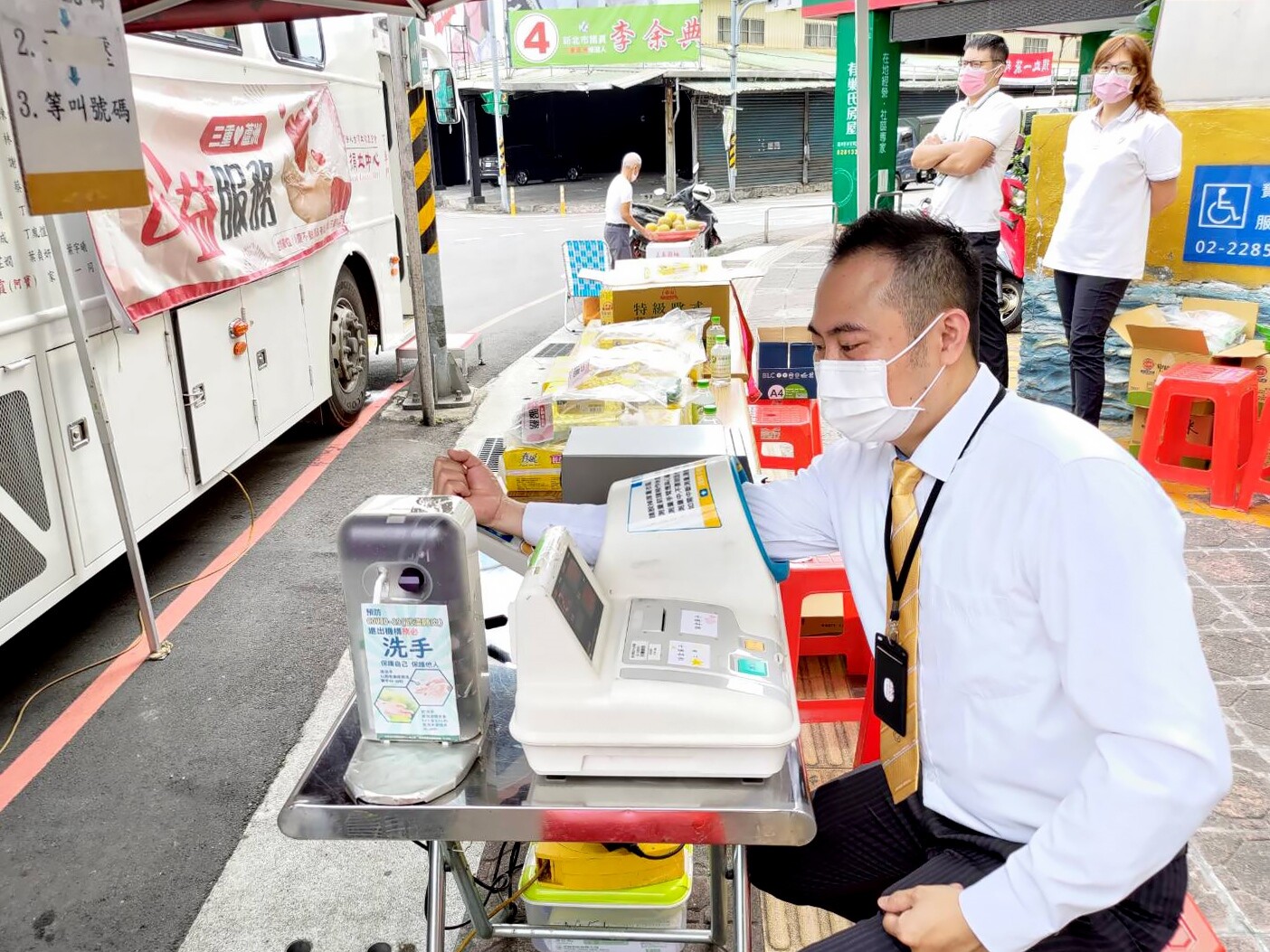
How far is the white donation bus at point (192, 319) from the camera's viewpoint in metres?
3.25

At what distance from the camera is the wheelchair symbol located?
5.21 m

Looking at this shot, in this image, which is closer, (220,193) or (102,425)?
(102,425)

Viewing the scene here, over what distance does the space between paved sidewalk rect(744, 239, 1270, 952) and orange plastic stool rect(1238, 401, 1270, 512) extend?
20 centimetres


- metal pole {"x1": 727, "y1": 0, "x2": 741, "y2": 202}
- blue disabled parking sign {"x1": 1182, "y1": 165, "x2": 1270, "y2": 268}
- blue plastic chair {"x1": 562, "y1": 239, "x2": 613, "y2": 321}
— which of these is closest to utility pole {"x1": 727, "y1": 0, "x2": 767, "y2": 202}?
metal pole {"x1": 727, "y1": 0, "x2": 741, "y2": 202}

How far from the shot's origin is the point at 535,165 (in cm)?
3544

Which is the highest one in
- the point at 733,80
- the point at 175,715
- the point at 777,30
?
the point at 777,30

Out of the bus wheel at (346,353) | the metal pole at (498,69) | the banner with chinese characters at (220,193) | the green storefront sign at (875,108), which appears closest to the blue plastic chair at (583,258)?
the bus wheel at (346,353)

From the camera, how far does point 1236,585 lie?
4020 mm

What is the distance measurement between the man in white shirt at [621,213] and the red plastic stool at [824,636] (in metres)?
8.56

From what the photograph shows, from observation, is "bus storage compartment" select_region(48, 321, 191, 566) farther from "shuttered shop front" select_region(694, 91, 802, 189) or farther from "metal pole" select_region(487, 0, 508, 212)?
"shuttered shop front" select_region(694, 91, 802, 189)

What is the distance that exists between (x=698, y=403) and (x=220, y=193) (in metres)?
2.66

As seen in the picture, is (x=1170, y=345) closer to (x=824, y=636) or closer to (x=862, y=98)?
(x=824, y=636)

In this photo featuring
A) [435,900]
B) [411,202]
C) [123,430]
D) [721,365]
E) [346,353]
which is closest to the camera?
[435,900]

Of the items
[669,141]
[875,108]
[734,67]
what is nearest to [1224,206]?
[875,108]
